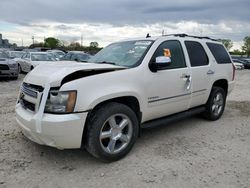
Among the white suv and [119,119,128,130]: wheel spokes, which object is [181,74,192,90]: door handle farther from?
[119,119,128,130]: wheel spokes

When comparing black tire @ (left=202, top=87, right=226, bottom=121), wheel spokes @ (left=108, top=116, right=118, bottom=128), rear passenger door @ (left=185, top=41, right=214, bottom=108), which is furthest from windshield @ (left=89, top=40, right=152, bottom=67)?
black tire @ (left=202, top=87, right=226, bottom=121)

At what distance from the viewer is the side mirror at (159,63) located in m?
3.82

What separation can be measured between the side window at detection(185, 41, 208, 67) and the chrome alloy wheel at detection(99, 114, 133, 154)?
1.93 meters

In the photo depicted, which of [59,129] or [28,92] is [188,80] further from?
[28,92]

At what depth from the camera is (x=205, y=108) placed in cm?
554

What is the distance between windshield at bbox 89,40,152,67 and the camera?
4074mm

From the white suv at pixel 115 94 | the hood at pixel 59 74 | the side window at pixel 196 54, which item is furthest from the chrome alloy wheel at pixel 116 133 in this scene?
the side window at pixel 196 54

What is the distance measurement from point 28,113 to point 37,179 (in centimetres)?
89

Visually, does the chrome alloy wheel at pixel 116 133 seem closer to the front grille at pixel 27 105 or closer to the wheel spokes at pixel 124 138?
the wheel spokes at pixel 124 138

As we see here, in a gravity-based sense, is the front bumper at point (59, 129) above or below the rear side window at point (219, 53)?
below

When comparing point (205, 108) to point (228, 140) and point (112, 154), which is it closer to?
point (228, 140)

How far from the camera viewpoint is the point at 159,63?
386 cm

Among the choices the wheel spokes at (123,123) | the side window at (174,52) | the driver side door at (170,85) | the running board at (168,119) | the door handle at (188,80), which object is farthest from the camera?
the door handle at (188,80)

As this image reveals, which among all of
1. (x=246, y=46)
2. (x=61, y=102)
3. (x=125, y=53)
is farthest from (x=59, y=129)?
(x=246, y=46)
